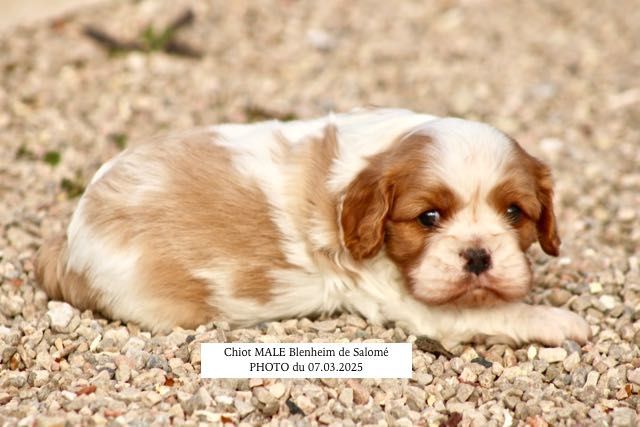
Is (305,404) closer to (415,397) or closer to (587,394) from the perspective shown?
(415,397)

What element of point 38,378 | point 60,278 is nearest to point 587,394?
point 38,378

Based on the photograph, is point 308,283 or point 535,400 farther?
point 308,283

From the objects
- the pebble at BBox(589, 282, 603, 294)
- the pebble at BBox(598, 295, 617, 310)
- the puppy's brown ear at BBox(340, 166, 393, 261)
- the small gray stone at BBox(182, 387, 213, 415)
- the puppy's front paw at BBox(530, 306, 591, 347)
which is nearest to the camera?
the small gray stone at BBox(182, 387, 213, 415)

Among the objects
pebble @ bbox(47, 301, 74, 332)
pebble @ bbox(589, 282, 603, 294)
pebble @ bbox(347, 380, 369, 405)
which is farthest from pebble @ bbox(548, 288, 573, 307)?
pebble @ bbox(47, 301, 74, 332)

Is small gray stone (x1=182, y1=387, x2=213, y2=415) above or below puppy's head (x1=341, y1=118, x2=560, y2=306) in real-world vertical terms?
below

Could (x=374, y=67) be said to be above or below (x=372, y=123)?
below

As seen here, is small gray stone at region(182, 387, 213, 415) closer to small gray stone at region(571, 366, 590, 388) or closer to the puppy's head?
the puppy's head

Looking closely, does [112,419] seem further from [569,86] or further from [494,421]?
[569,86]

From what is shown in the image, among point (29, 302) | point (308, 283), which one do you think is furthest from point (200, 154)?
point (29, 302)
